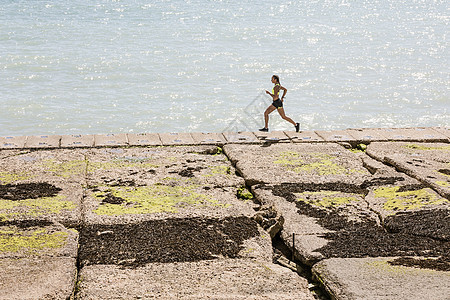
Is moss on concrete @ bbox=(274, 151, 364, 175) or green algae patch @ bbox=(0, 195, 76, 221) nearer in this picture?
green algae patch @ bbox=(0, 195, 76, 221)

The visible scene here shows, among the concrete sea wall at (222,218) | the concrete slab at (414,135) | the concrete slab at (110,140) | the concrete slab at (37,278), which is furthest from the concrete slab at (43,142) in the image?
the concrete slab at (414,135)

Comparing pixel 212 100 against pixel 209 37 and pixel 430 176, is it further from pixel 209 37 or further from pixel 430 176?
pixel 430 176

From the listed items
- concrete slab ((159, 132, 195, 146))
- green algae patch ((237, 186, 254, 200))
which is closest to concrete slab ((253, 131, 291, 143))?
concrete slab ((159, 132, 195, 146))

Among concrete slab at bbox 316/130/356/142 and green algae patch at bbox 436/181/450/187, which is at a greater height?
green algae patch at bbox 436/181/450/187

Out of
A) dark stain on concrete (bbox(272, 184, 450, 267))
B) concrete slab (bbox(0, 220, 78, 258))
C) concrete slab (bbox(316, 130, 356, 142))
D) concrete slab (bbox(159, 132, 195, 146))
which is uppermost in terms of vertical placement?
dark stain on concrete (bbox(272, 184, 450, 267))

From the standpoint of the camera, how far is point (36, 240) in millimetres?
4828

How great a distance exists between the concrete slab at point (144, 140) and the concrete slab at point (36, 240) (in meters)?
2.52

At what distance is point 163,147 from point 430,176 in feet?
9.57

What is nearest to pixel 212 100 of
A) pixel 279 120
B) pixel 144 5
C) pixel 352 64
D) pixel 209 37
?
pixel 279 120

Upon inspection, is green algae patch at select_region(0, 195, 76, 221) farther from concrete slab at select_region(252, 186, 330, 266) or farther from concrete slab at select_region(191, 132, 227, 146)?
concrete slab at select_region(191, 132, 227, 146)

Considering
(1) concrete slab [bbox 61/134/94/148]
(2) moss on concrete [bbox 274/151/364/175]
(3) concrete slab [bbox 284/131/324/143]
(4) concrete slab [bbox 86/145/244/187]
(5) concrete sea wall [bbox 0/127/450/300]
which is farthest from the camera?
(3) concrete slab [bbox 284/131/324/143]

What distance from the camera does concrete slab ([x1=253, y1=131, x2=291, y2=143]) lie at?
7.80m

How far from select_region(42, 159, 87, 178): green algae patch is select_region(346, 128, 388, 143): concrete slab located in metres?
3.30

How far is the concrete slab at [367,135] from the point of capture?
7.87 metres
